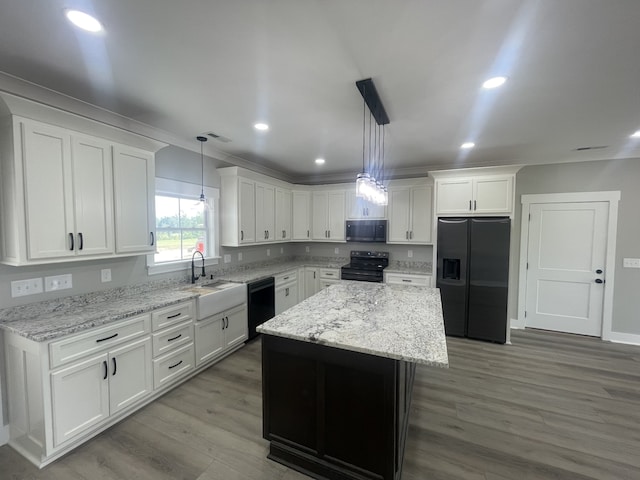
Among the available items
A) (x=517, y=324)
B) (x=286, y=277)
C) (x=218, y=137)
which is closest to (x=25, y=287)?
(x=218, y=137)

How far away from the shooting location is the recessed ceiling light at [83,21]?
1.34m

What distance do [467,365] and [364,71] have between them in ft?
10.9

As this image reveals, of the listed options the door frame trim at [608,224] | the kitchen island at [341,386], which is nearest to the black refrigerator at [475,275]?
the door frame trim at [608,224]

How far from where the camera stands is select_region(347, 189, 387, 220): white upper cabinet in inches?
190

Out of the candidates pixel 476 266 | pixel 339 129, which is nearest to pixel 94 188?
pixel 339 129

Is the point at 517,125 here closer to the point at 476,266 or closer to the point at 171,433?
the point at 476,266

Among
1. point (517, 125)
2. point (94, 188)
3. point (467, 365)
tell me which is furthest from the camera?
point (467, 365)

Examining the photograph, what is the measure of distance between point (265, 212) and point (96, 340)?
2.84m

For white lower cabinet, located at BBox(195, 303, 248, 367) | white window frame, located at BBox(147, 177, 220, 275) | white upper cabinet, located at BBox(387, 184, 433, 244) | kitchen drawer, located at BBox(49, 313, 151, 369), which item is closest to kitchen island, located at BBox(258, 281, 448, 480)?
kitchen drawer, located at BBox(49, 313, 151, 369)

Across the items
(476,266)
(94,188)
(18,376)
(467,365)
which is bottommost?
(467,365)

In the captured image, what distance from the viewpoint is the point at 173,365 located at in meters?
2.65

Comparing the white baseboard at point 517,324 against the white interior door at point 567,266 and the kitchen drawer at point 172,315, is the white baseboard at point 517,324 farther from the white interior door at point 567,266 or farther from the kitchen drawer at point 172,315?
the kitchen drawer at point 172,315

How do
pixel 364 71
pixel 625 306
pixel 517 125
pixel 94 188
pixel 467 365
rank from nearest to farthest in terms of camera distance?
pixel 364 71 → pixel 94 188 → pixel 517 125 → pixel 467 365 → pixel 625 306

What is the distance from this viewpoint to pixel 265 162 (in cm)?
449
